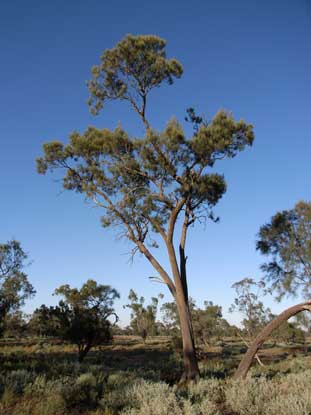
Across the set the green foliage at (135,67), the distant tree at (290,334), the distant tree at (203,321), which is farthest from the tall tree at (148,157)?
the distant tree at (290,334)

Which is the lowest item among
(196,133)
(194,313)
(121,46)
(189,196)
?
(194,313)

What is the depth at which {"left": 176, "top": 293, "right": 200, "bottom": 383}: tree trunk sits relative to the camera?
489 inches

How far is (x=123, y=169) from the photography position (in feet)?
51.8

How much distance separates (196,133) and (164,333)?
74.4 metres

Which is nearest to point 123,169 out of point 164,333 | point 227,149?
point 227,149

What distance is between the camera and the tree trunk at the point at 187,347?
12.4 metres

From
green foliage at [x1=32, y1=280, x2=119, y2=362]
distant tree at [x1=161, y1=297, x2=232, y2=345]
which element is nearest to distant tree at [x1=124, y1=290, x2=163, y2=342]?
distant tree at [x1=161, y1=297, x2=232, y2=345]

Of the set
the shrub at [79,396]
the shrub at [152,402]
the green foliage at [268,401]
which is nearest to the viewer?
the shrub at [152,402]

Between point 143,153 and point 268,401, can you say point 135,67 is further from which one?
point 268,401

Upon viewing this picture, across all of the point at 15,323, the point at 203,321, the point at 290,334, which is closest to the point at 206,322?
the point at 203,321

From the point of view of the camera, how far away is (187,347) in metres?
12.9

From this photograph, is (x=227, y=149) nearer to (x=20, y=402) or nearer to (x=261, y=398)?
(x=261, y=398)

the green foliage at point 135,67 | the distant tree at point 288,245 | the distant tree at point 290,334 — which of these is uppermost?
the green foliage at point 135,67

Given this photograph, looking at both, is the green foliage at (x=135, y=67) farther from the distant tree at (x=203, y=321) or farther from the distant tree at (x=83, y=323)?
the distant tree at (x=203, y=321)
